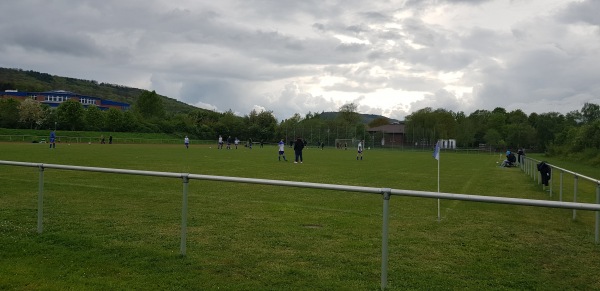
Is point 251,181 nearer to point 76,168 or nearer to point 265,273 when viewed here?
point 265,273

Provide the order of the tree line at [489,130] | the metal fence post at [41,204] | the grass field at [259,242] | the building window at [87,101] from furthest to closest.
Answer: the building window at [87,101] < the tree line at [489,130] < the metal fence post at [41,204] < the grass field at [259,242]

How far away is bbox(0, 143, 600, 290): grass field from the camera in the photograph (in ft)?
17.5

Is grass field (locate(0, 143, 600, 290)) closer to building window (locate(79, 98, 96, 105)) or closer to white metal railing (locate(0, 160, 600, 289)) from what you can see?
white metal railing (locate(0, 160, 600, 289))

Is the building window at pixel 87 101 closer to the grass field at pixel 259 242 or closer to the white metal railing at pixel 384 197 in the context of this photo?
the grass field at pixel 259 242

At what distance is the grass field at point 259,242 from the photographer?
211 inches

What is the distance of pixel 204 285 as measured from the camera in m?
5.32

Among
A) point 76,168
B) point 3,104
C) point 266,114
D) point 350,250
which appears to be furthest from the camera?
point 266,114

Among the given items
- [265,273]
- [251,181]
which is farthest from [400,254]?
[251,181]

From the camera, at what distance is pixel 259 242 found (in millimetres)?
6707

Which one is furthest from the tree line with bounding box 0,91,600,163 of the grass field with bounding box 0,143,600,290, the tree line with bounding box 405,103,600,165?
the grass field with bounding box 0,143,600,290

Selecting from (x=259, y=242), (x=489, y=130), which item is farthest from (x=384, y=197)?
(x=489, y=130)

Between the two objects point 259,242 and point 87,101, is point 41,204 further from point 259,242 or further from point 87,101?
point 87,101


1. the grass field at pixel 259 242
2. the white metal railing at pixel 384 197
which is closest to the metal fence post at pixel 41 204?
the white metal railing at pixel 384 197

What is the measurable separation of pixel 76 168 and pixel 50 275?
1719 millimetres
